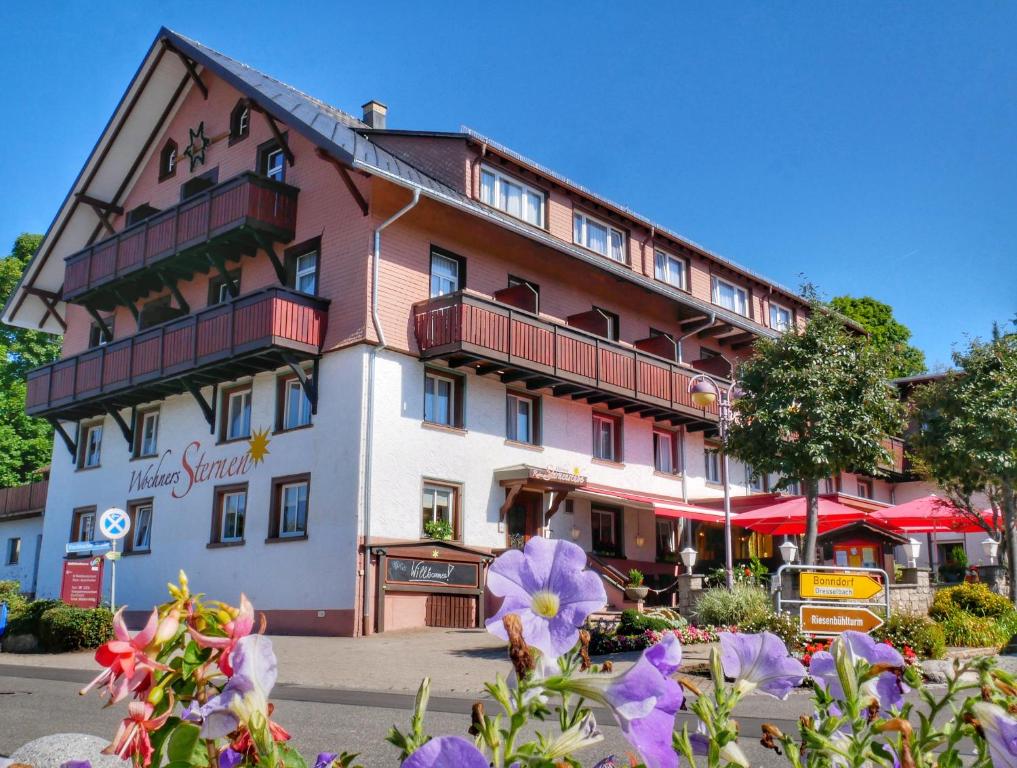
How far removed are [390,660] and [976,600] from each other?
11.5 metres

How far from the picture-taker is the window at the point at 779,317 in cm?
3584

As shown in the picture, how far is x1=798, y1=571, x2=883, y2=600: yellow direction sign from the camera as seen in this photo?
559 inches

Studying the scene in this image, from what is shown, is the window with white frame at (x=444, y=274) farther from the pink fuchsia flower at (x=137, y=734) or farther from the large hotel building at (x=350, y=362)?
the pink fuchsia flower at (x=137, y=734)

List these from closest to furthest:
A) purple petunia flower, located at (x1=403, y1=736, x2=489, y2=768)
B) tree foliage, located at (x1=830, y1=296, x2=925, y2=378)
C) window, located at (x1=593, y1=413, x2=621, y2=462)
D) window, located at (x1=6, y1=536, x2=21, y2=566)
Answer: purple petunia flower, located at (x1=403, y1=736, x2=489, y2=768)
window, located at (x1=593, y1=413, x2=621, y2=462)
window, located at (x1=6, y1=536, x2=21, y2=566)
tree foliage, located at (x1=830, y1=296, x2=925, y2=378)

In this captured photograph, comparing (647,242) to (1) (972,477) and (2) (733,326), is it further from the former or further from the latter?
(1) (972,477)

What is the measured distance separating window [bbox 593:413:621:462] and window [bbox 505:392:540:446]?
91.0 inches

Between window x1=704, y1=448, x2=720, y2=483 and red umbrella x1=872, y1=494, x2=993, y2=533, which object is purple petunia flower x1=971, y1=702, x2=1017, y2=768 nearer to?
red umbrella x1=872, y1=494, x2=993, y2=533

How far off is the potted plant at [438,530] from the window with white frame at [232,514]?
14.9ft

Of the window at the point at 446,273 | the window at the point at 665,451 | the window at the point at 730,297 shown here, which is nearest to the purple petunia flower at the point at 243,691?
the window at the point at 446,273

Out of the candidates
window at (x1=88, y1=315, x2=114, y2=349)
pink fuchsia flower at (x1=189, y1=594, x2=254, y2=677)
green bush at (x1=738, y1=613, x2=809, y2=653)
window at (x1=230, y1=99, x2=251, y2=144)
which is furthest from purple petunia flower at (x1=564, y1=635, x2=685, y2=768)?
window at (x1=88, y1=315, x2=114, y2=349)

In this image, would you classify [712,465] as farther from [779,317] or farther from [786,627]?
[786,627]

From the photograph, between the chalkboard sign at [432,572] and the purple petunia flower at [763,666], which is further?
the chalkboard sign at [432,572]

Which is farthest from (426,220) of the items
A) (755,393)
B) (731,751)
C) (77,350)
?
(731,751)

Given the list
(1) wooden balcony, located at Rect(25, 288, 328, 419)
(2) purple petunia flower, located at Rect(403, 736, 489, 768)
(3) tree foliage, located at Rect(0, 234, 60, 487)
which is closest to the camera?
(2) purple petunia flower, located at Rect(403, 736, 489, 768)
